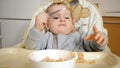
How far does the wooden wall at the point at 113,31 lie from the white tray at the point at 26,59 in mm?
967

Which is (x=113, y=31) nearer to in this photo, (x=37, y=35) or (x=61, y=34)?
(x=61, y=34)

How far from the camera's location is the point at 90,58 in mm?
860

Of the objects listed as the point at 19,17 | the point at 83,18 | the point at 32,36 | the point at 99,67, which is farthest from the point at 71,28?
the point at 19,17

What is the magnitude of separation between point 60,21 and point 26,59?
310 mm

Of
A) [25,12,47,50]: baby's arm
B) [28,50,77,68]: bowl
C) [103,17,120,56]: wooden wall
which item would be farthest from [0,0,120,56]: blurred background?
[28,50,77,68]: bowl

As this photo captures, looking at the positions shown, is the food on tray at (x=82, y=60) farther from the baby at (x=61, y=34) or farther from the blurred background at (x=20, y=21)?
the blurred background at (x=20, y=21)

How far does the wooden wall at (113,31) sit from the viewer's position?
1773 mm

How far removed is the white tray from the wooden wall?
967 mm

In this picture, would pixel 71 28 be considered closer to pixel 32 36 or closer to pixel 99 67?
pixel 32 36

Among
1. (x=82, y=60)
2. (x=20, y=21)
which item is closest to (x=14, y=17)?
(x=20, y=21)

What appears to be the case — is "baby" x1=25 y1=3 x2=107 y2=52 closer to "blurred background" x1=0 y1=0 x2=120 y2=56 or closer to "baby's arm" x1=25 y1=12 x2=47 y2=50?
"baby's arm" x1=25 y1=12 x2=47 y2=50

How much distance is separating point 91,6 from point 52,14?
27 cm

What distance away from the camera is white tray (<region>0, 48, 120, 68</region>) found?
77cm

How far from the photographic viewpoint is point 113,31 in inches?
70.7
